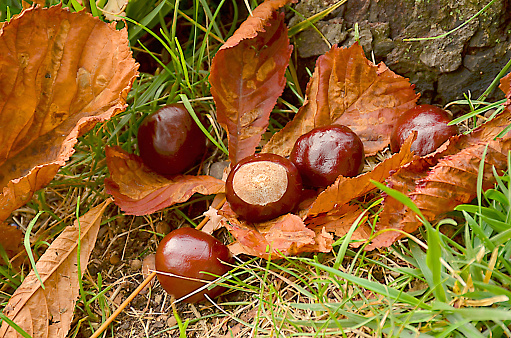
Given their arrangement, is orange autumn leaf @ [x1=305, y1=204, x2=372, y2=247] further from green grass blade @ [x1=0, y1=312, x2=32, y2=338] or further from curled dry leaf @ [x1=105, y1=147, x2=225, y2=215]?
green grass blade @ [x1=0, y1=312, x2=32, y2=338]

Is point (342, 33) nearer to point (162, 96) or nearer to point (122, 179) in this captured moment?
point (162, 96)

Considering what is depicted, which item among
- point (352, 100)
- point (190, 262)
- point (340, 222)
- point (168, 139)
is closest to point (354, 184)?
point (340, 222)

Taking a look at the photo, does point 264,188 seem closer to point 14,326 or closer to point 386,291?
point 386,291

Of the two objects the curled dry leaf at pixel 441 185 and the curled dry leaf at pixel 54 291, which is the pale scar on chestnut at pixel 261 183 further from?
the curled dry leaf at pixel 54 291

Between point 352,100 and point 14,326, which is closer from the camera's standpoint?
point 14,326

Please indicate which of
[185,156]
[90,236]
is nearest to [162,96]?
[185,156]

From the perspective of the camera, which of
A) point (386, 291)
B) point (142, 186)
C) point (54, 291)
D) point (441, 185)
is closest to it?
point (386, 291)
